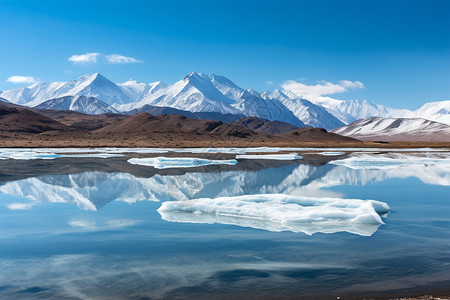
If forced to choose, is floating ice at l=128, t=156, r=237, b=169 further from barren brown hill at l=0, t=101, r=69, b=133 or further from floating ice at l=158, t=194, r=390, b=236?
barren brown hill at l=0, t=101, r=69, b=133

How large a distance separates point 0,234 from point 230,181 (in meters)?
13.0

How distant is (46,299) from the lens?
659cm

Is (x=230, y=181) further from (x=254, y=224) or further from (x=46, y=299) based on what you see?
(x=46, y=299)

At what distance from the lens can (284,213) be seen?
12000 millimetres

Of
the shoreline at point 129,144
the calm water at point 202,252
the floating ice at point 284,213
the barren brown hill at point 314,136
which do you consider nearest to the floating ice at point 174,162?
the calm water at point 202,252

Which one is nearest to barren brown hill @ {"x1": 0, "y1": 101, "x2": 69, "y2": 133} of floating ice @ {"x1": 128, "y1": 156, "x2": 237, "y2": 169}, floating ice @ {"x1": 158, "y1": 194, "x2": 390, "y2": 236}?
floating ice @ {"x1": 128, "y1": 156, "x2": 237, "y2": 169}

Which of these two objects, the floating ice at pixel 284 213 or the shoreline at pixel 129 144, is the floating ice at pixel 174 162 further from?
the shoreline at pixel 129 144

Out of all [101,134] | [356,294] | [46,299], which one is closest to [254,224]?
[356,294]

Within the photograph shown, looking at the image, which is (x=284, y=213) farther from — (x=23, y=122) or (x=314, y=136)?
(x=314, y=136)

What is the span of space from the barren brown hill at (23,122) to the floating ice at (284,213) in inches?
4138

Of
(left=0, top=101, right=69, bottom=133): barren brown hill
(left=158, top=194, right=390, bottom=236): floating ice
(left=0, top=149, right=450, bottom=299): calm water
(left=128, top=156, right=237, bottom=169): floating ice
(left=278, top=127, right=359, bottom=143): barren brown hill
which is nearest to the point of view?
(left=0, top=149, right=450, bottom=299): calm water

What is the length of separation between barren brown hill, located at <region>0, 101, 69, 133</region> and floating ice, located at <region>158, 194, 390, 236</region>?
105093 millimetres

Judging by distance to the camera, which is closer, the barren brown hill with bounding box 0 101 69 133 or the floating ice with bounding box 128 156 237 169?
the floating ice with bounding box 128 156 237 169

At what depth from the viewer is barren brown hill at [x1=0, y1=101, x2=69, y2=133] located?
10712cm
